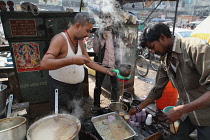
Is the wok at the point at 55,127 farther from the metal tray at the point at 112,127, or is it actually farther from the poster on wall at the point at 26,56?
the poster on wall at the point at 26,56

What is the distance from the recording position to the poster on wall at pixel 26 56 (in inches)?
149

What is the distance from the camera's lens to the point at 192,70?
178 centimetres

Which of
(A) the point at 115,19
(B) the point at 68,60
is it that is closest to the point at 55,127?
(B) the point at 68,60

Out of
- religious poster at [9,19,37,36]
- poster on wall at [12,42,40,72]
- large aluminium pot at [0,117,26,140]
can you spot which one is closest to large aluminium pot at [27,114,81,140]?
large aluminium pot at [0,117,26,140]

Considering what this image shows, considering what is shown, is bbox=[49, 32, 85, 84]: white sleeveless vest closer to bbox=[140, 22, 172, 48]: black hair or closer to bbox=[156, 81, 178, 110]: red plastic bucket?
bbox=[140, 22, 172, 48]: black hair

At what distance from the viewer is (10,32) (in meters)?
3.60

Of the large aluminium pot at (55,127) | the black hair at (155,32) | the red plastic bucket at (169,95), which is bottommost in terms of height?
the red plastic bucket at (169,95)

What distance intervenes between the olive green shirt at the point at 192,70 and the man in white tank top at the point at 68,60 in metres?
1.27

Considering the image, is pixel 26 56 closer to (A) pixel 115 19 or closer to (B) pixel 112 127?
(A) pixel 115 19

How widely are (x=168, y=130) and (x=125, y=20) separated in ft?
10.8

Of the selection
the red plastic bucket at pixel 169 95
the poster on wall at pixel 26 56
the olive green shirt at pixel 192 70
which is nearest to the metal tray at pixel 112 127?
the olive green shirt at pixel 192 70

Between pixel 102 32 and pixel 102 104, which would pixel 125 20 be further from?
pixel 102 104

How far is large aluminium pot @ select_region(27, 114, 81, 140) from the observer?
1572 millimetres

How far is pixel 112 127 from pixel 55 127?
3.39 feet
